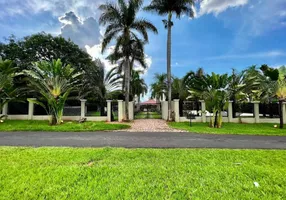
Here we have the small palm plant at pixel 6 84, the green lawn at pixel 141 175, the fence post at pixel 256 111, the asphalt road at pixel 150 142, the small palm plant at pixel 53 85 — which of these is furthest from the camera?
the fence post at pixel 256 111

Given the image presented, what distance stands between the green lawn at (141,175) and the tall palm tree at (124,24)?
10.9 meters

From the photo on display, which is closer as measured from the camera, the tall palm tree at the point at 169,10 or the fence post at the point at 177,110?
the tall palm tree at the point at 169,10

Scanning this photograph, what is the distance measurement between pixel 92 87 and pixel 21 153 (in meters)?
12.4

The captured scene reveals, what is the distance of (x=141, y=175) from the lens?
11.8 ft

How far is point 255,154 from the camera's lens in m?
5.12

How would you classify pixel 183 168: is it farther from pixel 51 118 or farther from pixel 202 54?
pixel 202 54

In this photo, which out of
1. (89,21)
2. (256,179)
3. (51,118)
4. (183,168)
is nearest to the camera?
(256,179)

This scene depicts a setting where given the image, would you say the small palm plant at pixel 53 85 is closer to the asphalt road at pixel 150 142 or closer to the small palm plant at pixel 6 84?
the small palm plant at pixel 6 84

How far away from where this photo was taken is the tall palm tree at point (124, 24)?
1506 centimetres

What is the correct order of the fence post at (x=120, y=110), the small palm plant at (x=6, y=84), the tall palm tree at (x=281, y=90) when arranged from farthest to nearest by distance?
the fence post at (x=120, y=110)
the small palm plant at (x=6, y=84)
the tall palm tree at (x=281, y=90)

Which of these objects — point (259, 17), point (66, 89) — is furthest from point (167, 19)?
point (66, 89)

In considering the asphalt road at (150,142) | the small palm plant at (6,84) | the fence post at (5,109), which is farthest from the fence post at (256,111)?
the fence post at (5,109)

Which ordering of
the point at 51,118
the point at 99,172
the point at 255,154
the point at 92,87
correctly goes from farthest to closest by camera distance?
the point at 92,87 < the point at 51,118 < the point at 255,154 < the point at 99,172

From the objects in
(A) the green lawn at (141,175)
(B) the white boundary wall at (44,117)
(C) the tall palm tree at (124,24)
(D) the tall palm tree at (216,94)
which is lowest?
(A) the green lawn at (141,175)
